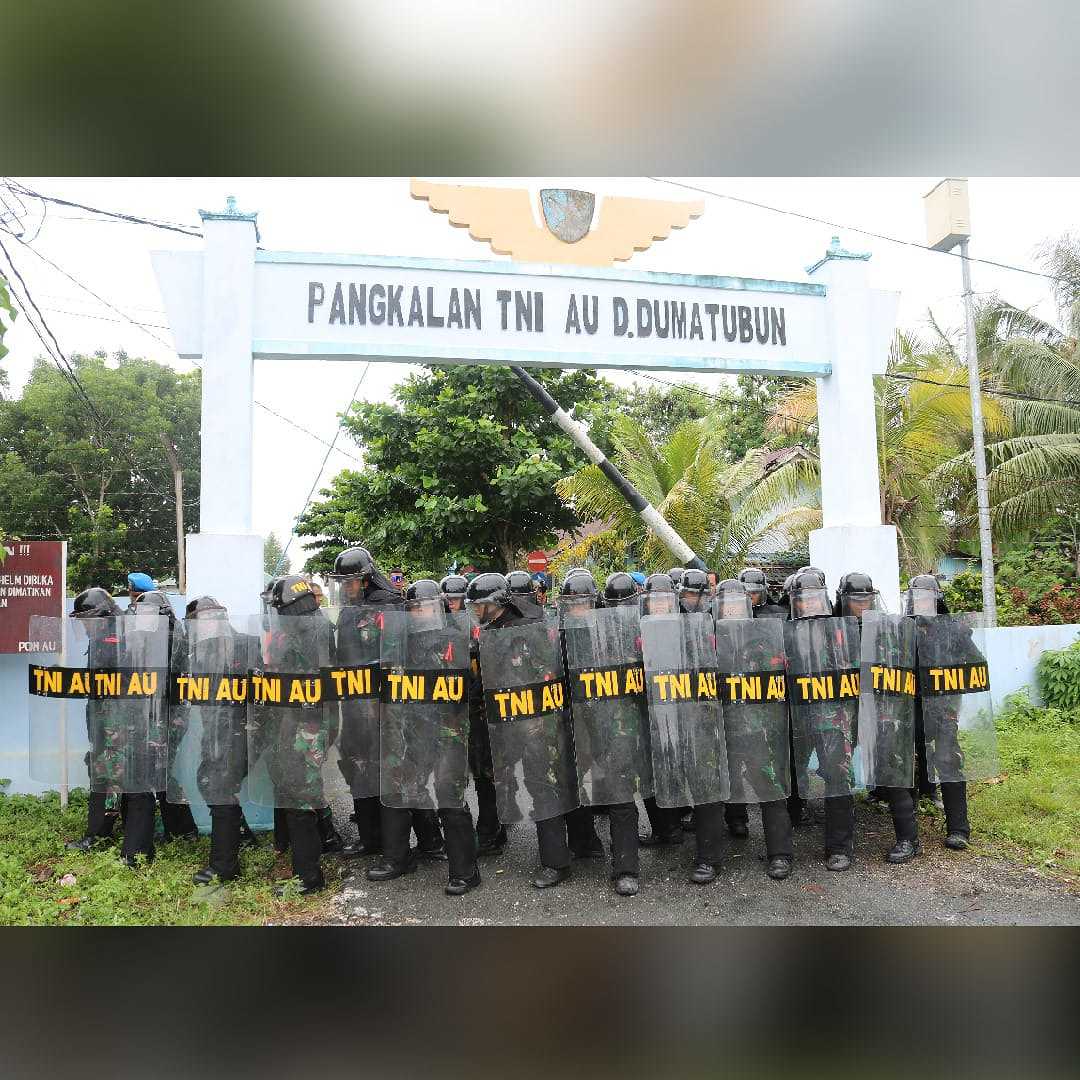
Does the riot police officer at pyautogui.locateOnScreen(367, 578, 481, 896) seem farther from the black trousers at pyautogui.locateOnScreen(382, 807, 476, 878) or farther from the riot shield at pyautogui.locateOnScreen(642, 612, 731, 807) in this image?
the riot shield at pyautogui.locateOnScreen(642, 612, 731, 807)

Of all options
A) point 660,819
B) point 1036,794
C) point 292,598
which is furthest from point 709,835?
point 1036,794

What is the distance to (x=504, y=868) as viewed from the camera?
16.9 feet

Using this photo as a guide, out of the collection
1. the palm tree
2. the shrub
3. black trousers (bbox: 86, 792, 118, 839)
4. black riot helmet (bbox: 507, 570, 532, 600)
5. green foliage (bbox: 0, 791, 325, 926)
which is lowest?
green foliage (bbox: 0, 791, 325, 926)

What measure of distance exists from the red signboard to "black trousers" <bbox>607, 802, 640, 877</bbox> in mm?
4210

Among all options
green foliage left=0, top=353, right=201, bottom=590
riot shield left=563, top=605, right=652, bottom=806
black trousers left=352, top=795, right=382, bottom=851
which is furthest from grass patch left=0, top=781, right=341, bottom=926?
green foliage left=0, top=353, right=201, bottom=590

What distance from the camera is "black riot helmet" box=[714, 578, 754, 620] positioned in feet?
16.3

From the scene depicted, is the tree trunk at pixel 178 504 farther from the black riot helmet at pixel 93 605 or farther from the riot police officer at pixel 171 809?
the riot police officer at pixel 171 809

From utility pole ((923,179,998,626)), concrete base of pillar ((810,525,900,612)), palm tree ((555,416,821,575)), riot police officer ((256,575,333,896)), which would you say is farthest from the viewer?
palm tree ((555,416,821,575))

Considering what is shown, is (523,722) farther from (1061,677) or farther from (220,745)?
(1061,677)

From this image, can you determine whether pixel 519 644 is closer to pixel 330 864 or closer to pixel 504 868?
pixel 504 868

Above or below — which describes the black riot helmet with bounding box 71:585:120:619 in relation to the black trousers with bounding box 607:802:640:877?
above

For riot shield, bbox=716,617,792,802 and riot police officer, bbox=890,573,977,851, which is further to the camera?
riot police officer, bbox=890,573,977,851
